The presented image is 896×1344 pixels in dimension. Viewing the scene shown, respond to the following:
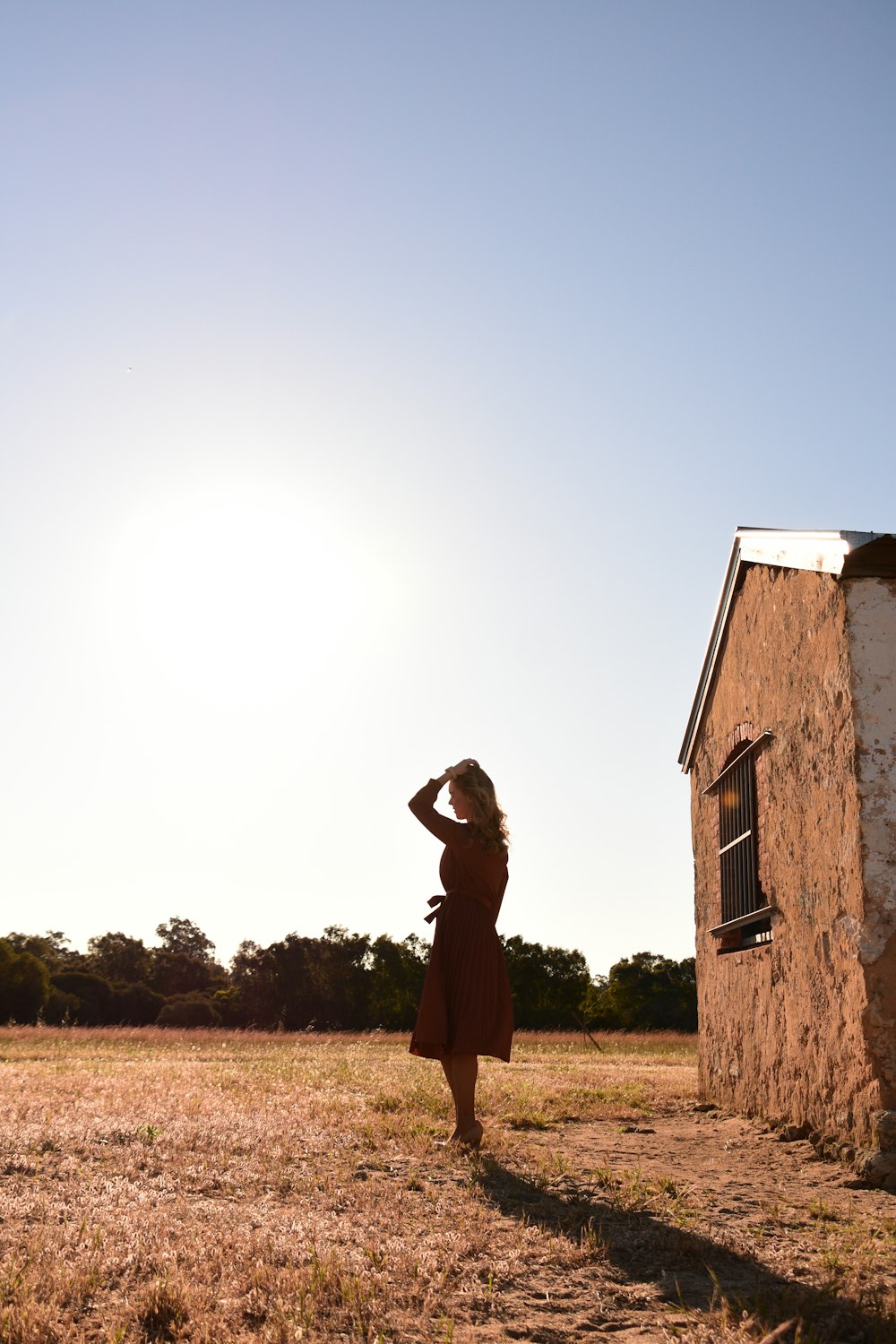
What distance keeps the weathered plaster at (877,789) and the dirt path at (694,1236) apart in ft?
2.36

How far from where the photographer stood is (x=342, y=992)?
3100 cm

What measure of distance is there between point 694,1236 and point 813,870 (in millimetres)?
2615

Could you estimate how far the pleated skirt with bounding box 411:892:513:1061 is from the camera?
187 inches

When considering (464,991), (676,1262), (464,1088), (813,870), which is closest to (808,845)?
(813,870)

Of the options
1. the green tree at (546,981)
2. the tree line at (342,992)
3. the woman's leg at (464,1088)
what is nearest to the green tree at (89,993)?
the tree line at (342,992)

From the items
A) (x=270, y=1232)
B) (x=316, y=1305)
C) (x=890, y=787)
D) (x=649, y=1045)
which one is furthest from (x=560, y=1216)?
(x=649, y=1045)

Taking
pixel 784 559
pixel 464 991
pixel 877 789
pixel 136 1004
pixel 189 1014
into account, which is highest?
pixel 784 559

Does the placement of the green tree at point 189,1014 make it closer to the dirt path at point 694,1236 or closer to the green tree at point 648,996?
the green tree at point 648,996

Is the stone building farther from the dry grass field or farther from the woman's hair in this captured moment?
the woman's hair

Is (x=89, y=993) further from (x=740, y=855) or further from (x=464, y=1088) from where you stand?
(x=464, y=1088)

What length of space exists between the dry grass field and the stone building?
0.40 m

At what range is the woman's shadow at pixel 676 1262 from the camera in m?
2.30

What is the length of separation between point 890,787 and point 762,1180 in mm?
1877

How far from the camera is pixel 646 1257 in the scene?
2939 mm
